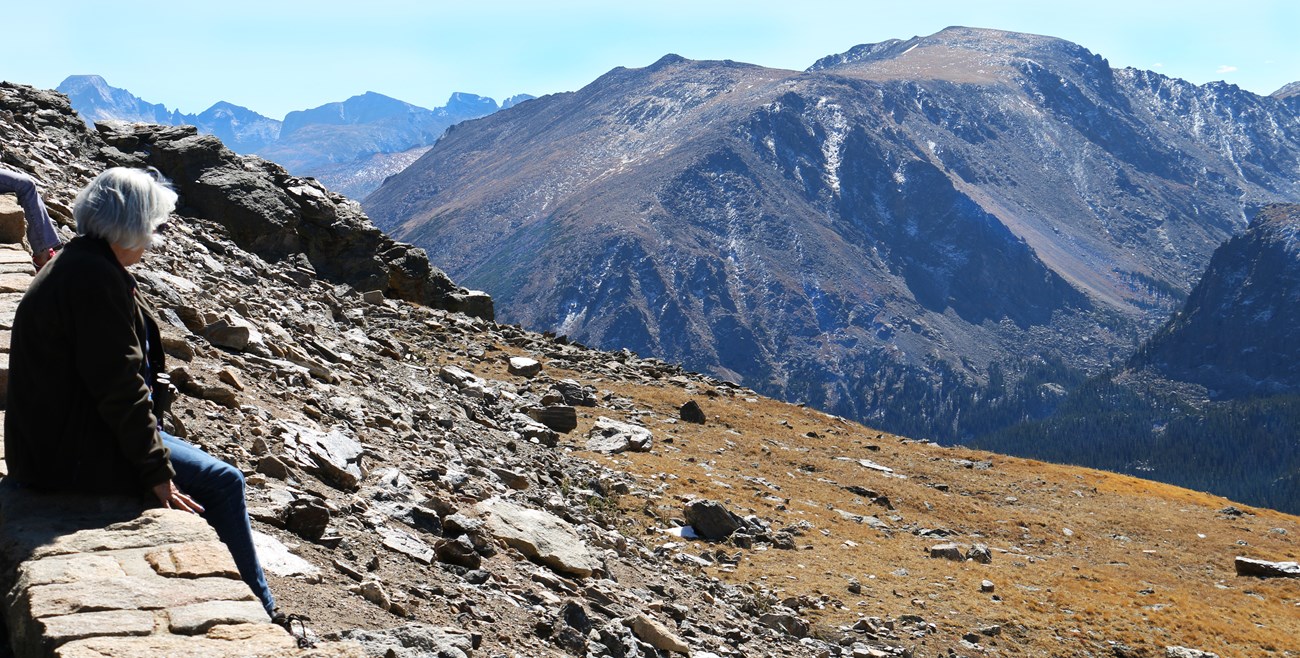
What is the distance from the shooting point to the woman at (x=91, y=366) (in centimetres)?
583

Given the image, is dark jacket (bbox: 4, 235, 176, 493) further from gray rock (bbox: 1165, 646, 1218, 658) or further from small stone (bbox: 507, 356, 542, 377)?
small stone (bbox: 507, 356, 542, 377)

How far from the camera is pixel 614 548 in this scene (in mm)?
17125

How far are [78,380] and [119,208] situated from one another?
1.06 meters

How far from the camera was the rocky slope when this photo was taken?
11.1m

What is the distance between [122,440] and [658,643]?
819 centimetres

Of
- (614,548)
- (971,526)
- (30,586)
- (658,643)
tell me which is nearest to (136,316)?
(30,586)

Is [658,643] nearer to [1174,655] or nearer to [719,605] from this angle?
[719,605]

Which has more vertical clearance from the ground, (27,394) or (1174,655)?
(27,394)

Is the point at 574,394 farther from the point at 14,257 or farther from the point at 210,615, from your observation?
the point at 210,615

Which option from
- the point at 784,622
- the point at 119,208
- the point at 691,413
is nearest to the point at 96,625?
the point at 119,208

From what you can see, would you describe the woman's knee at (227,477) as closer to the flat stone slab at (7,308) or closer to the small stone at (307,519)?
the small stone at (307,519)

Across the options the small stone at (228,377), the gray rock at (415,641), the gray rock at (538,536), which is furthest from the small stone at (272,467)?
the gray rock at (538,536)

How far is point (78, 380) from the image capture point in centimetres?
592

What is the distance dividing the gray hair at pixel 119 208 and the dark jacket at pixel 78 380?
97 mm
